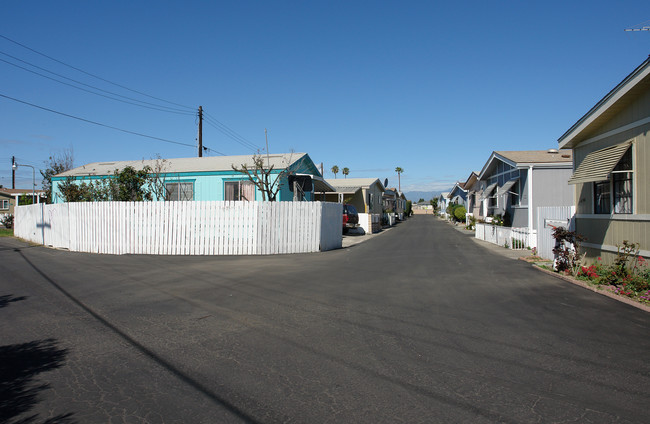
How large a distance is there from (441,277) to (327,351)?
5.93m

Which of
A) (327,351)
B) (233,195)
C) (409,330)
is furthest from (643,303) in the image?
(233,195)

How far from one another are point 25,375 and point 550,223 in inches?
514

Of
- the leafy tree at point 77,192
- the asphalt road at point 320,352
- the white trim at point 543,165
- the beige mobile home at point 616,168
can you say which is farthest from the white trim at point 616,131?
the leafy tree at point 77,192

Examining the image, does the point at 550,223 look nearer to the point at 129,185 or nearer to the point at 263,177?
the point at 263,177

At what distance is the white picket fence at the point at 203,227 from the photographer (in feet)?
49.6

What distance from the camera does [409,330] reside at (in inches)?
230

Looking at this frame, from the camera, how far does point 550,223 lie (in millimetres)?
12977

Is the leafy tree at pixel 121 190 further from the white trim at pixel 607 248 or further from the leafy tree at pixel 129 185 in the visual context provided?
the white trim at pixel 607 248

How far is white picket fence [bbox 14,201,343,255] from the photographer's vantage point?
15133 millimetres

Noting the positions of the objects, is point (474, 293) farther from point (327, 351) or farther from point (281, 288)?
point (327, 351)

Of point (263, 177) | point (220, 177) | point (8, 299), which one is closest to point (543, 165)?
point (263, 177)

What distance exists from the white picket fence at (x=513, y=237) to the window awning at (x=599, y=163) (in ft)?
20.6

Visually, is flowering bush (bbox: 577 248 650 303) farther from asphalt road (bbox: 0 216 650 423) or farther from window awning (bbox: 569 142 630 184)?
window awning (bbox: 569 142 630 184)

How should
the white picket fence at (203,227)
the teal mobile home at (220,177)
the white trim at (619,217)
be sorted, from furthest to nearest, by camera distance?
the teal mobile home at (220,177), the white picket fence at (203,227), the white trim at (619,217)
